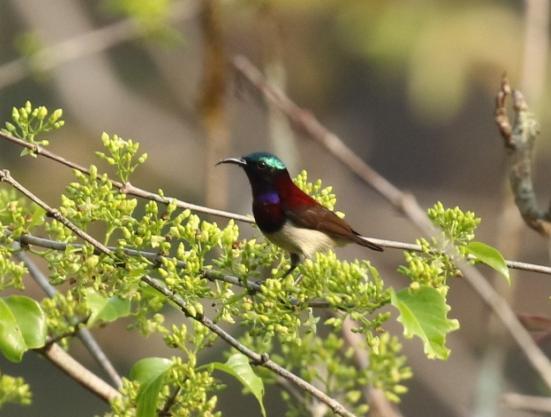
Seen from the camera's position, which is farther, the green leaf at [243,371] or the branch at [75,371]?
the branch at [75,371]

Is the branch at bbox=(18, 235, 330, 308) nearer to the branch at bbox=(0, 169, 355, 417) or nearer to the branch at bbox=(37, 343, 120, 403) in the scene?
the branch at bbox=(0, 169, 355, 417)

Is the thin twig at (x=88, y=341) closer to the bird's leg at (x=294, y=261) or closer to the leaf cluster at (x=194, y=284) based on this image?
the leaf cluster at (x=194, y=284)

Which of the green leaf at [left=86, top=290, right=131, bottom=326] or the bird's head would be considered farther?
the bird's head

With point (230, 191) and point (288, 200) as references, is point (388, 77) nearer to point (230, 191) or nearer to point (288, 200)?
point (230, 191)

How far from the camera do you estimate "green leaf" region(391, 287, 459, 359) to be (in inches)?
101

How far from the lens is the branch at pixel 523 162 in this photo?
3807 millimetres

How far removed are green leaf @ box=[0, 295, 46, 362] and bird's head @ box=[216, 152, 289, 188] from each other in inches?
56.1

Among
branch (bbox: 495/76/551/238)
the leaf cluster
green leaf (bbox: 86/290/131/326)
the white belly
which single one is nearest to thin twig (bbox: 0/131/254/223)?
the leaf cluster

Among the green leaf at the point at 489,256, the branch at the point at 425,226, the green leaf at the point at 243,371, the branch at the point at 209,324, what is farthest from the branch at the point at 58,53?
the green leaf at the point at 489,256

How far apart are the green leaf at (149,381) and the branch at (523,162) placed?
1.47 meters

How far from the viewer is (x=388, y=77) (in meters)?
17.8

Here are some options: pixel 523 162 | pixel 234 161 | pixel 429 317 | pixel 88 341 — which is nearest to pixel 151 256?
pixel 429 317

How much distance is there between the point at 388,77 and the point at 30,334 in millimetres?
15366

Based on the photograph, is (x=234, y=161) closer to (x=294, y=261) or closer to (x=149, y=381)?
(x=294, y=261)
